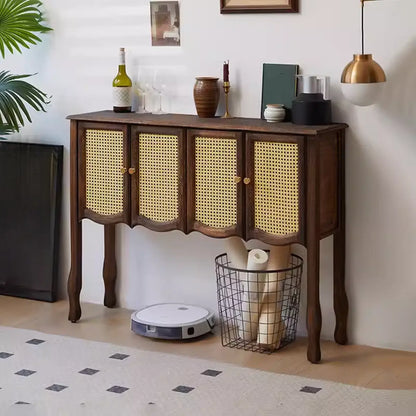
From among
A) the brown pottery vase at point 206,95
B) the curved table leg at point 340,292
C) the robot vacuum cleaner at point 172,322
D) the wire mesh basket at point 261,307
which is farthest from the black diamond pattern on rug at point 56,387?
the brown pottery vase at point 206,95

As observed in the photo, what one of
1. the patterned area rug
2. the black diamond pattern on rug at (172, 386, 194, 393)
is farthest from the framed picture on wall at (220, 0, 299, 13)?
the black diamond pattern on rug at (172, 386, 194, 393)

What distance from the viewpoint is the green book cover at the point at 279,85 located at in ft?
14.4

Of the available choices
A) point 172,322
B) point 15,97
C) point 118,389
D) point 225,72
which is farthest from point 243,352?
point 15,97

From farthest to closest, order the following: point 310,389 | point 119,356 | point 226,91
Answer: point 226,91 < point 119,356 < point 310,389

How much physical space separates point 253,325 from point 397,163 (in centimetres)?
94

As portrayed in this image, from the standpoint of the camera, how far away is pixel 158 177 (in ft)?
14.6

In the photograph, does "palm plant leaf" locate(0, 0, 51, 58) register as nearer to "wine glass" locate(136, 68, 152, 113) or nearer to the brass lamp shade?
"wine glass" locate(136, 68, 152, 113)

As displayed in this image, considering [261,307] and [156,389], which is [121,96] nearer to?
A: [261,307]

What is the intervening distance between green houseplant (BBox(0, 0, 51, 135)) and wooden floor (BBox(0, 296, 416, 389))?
3.02ft

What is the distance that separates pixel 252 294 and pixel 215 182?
51 centimetres

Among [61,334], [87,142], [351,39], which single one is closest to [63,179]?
[87,142]

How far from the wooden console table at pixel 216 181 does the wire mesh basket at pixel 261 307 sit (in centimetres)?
20

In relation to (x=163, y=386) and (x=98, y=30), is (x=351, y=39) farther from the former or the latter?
(x=163, y=386)

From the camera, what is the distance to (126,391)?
3871 millimetres
